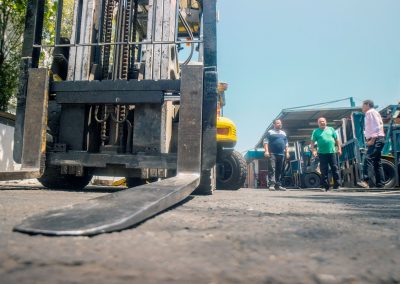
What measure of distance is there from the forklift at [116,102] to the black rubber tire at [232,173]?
2107mm

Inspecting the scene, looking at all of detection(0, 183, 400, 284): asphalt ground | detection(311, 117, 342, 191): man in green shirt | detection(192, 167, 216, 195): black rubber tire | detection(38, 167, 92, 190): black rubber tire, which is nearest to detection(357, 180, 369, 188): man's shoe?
detection(311, 117, 342, 191): man in green shirt

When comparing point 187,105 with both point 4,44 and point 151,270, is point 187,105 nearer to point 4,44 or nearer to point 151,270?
point 151,270

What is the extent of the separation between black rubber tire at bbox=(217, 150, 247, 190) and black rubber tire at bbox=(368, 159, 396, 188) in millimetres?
3781

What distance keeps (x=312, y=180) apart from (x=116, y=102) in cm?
1016

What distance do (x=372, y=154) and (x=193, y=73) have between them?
17.8 ft

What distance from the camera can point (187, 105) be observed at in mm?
3053

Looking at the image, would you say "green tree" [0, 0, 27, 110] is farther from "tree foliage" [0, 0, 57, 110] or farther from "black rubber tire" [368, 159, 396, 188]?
Answer: "black rubber tire" [368, 159, 396, 188]

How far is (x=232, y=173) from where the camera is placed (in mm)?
5742

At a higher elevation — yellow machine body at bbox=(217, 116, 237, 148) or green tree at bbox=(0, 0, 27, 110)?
green tree at bbox=(0, 0, 27, 110)

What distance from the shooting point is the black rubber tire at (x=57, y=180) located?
382cm

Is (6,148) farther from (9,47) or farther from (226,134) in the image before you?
(226,134)

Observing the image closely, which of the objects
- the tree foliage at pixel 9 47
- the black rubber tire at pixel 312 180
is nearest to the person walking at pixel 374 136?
the black rubber tire at pixel 312 180

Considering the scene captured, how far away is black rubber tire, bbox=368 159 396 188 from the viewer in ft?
24.8

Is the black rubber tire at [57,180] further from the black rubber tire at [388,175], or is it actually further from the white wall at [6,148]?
the black rubber tire at [388,175]
